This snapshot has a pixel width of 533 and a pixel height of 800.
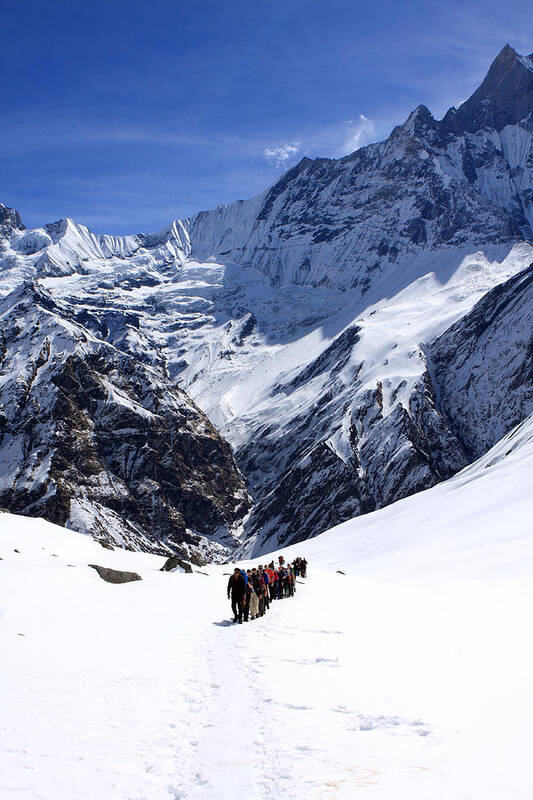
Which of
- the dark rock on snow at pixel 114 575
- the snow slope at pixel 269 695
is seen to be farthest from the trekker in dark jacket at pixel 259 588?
the dark rock on snow at pixel 114 575

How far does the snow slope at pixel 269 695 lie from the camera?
783 cm

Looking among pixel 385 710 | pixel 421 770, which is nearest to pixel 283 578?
→ pixel 385 710

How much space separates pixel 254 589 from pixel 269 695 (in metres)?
13.0

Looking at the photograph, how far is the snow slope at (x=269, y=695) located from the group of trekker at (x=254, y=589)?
0.90m

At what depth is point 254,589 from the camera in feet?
81.2

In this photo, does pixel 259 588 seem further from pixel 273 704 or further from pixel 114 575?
pixel 273 704

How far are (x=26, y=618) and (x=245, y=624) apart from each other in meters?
7.06

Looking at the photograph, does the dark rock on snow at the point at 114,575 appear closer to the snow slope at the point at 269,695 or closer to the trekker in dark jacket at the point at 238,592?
the snow slope at the point at 269,695

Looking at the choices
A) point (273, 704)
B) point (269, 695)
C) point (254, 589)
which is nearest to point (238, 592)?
point (254, 589)

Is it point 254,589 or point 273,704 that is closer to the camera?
point 273,704

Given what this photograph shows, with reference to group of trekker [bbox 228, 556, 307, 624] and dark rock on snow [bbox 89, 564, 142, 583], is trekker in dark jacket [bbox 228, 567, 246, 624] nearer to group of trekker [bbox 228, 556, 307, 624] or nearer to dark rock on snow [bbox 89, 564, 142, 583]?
group of trekker [bbox 228, 556, 307, 624]

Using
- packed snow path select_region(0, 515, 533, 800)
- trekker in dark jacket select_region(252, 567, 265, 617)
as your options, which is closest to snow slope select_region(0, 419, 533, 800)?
packed snow path select_region(0, 515, 533, 800)

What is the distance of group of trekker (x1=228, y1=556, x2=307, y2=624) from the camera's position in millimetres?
22938

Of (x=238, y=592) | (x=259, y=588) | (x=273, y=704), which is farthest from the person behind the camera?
(x=259, y=588)
